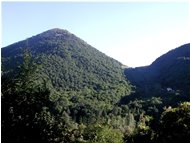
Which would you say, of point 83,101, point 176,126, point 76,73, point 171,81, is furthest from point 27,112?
point 171,81

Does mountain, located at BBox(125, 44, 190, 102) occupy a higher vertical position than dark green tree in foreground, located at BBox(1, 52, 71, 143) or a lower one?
lower

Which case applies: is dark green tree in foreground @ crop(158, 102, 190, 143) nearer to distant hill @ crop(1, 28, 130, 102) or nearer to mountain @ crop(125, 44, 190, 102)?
mountain @ crop(125, 44, 190, 102)

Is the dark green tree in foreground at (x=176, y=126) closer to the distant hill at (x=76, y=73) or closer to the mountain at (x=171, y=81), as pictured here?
the mountain at (x=171, y=81)

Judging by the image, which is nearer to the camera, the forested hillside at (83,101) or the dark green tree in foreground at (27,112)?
the dark green tree in foreground at (27,112)

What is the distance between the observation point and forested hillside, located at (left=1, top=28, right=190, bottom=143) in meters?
26.9

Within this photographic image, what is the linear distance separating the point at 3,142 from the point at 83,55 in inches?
6847

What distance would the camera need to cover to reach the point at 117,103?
529 feet

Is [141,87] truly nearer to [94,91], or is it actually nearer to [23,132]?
[94,91]

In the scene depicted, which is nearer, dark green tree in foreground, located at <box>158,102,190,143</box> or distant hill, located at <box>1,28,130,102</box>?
dark green tree in foreground, located at <box>158,102,190,143</box>

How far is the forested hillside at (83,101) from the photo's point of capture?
26922 millimetres

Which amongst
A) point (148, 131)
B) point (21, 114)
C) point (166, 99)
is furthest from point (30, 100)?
point (166, 99)

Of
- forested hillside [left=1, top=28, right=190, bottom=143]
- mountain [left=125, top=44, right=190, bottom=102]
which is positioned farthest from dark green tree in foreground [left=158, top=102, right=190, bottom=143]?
mountain [left=125, top=44, right=190, bottom=102]

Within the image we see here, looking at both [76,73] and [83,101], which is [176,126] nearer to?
[83,101]

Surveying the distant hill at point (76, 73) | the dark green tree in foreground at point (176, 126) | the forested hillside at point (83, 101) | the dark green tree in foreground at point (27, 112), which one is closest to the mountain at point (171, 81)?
the forested hillside at point (83, 101)
